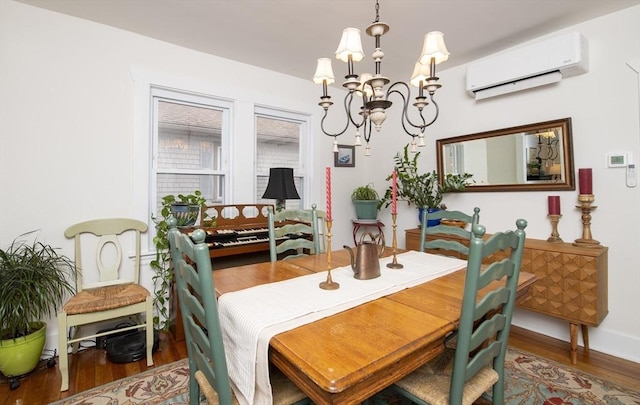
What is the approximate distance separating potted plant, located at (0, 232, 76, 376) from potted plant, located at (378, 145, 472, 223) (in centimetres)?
290

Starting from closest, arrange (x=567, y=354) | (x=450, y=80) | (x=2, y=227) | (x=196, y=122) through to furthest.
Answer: (x=2, y=227)
(x=567, y=354)
(x=196, y=122)
(x=450, y=80)

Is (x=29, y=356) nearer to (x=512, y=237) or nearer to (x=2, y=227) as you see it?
(x=2, y=227)

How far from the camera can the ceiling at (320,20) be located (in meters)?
2.10

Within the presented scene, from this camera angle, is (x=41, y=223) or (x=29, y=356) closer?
(x=29, y=356)

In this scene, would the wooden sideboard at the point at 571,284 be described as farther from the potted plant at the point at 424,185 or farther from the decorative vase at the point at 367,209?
the decorative vase at the point at 367,209

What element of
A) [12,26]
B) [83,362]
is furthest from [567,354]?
[12,26]

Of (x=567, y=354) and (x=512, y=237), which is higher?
(x=512, y=237)

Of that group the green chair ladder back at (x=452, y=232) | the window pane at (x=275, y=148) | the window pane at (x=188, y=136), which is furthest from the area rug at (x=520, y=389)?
the window pane at (x=275, y=148)

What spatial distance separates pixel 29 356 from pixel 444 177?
3.71m

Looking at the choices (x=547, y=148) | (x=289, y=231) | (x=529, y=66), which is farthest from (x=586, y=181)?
(x=289, y=231)

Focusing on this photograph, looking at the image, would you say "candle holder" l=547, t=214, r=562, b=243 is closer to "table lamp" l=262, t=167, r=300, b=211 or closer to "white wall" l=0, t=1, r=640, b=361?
"white wall" l=0, t=1, r=640, b=361

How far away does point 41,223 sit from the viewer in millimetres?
2195

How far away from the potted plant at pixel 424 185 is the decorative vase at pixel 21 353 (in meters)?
3.07

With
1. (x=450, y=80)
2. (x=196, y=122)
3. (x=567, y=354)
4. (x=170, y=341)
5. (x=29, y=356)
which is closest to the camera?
(x=29, y=356)
